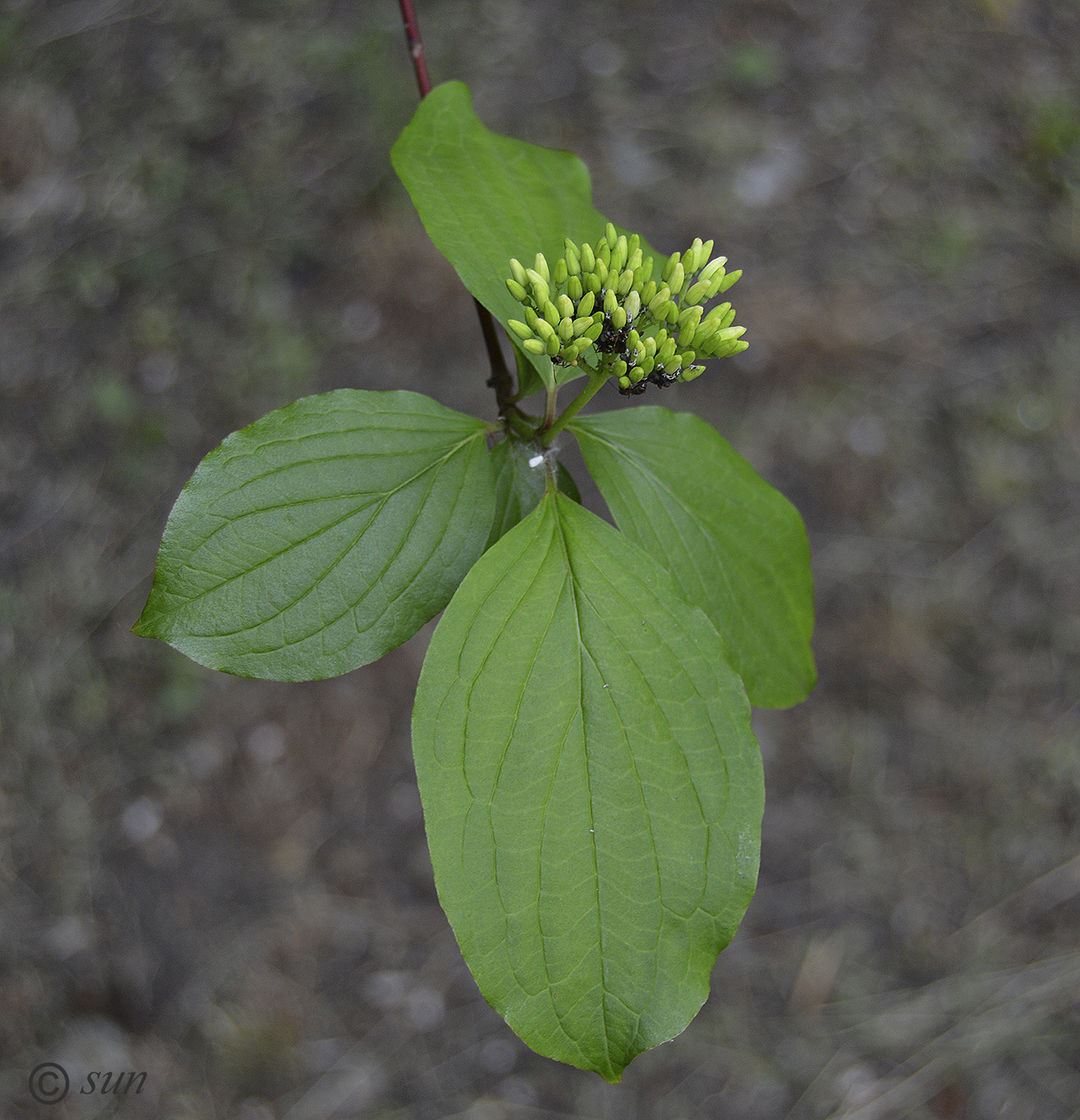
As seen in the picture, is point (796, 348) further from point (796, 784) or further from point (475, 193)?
point (475, 193)

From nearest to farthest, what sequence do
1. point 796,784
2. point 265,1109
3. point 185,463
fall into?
point 265,1109, point 796,784, point 185,463

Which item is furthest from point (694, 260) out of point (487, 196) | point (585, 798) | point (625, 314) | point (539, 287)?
point (585, 798)

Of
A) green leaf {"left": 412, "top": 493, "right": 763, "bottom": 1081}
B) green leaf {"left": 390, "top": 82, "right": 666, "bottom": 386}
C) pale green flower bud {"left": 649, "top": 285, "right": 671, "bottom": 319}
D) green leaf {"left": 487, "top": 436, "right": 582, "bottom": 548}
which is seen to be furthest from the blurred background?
green leaf {"left": 412, "top": 493, "right": 763, "bottom": 1081}

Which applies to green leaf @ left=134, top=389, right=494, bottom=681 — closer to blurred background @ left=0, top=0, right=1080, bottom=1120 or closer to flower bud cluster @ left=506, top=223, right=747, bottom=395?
flower bud cluster @ left=506, top=223, right=747, bottom=395

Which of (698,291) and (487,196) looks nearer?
(698,291)

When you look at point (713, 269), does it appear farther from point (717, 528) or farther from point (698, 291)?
point (717, 528)

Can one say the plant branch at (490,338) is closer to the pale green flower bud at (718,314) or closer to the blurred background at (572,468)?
the pale green flower bud at (718,314)

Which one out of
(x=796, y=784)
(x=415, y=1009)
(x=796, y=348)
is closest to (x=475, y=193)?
(x=796, y=348)
